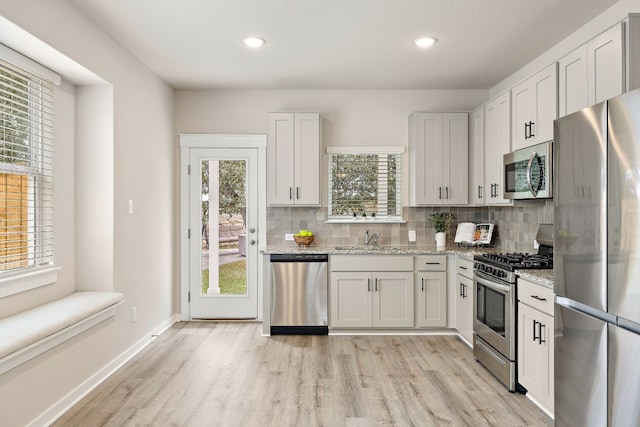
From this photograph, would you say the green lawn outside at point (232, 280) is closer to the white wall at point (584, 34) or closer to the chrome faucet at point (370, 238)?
the chrome faucet at point (370, 238)

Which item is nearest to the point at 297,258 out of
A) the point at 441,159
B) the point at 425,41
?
the point at 441,159

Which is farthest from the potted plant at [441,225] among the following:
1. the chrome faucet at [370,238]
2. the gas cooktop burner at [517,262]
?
the gas cooktop burner at [517,262]

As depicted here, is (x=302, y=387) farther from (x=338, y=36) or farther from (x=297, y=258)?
(x=338, y=36)

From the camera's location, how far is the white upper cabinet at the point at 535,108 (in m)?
3.20

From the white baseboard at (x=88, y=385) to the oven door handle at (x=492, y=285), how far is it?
3071 millimetres

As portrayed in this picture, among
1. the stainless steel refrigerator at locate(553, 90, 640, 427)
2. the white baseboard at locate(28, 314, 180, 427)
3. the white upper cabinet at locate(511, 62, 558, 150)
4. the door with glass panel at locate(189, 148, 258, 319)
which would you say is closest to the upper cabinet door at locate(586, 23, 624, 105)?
the white upper cabinet at locate(511, 62, 558, 150)

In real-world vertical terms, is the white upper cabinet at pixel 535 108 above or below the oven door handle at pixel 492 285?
above

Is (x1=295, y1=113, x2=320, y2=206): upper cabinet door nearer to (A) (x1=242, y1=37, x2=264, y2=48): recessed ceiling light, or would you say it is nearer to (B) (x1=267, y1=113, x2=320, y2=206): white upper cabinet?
(B) (x1=267, y1=113, x2=320, y2=206): white upper cabinet

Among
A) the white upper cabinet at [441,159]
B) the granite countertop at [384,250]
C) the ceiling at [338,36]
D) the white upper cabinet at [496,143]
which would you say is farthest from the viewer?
the white upper cabinet at [441,159]

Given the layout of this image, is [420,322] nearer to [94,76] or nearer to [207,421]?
[207,421]

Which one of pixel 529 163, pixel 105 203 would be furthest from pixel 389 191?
pixel 105 203

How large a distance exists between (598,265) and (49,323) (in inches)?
115

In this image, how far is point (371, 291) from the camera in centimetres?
454

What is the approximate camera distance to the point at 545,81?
10.8 ft
